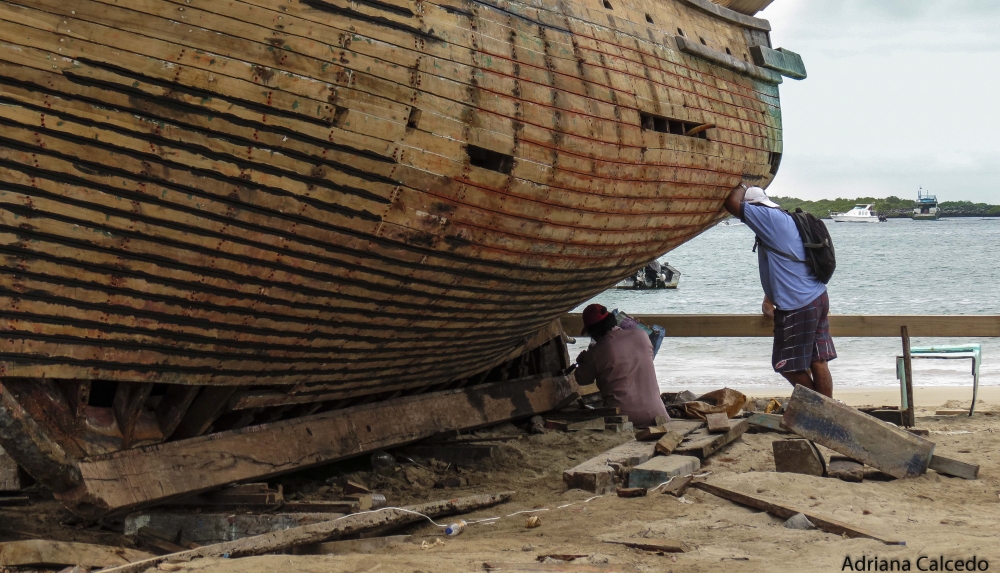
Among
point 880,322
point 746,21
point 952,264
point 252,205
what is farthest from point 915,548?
point 952,264

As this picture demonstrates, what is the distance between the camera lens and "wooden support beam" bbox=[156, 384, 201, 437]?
4809mm

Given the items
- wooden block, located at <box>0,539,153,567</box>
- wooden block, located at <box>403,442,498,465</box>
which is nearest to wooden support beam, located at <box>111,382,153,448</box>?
wooden block, located at <box>0,539,153,567</box>

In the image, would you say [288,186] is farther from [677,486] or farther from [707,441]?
[707,441]

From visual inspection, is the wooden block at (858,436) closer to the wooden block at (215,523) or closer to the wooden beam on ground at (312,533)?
the wooden beam on ground at (312,533)

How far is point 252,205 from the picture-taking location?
14.3ft

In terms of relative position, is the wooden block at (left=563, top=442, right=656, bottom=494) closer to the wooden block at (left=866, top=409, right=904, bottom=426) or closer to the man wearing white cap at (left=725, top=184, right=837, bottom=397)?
the man wearing white cap at (left=725, top=184, right=837, bottom=397)

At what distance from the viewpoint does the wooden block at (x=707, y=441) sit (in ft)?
19.6

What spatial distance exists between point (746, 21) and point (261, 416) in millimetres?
5440

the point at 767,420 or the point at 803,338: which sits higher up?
the point at 803,338

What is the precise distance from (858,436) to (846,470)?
215 millimetres

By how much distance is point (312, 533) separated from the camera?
4305 mm

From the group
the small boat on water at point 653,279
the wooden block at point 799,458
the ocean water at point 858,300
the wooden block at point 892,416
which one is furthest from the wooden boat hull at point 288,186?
the small boat on water at point 653,279

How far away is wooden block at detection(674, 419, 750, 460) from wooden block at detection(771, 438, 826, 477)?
599mm

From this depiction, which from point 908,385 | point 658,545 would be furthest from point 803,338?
point 658,545
